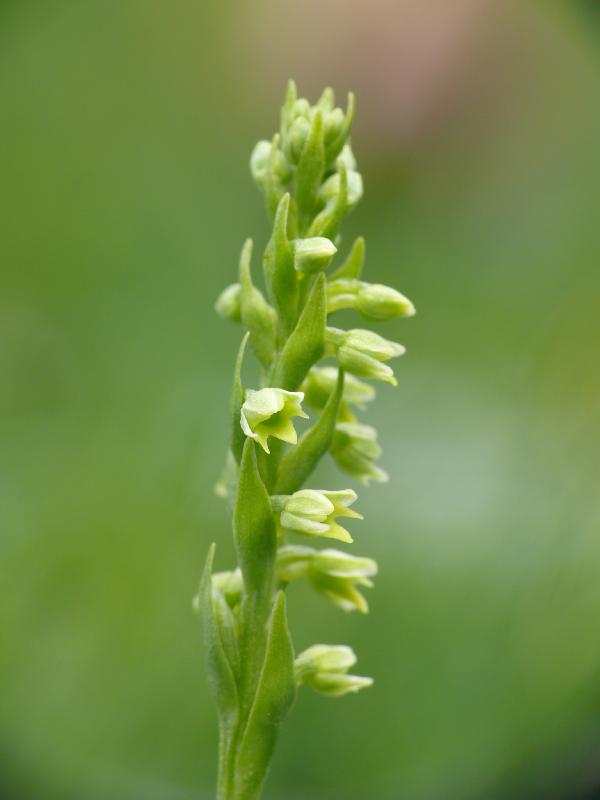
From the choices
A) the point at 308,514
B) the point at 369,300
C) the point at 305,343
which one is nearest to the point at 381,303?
the point at 369,300

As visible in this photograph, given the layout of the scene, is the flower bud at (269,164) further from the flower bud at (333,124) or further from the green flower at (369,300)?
the green flower at (369,300)

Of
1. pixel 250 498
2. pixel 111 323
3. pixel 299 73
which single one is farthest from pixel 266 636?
pixel 299 73

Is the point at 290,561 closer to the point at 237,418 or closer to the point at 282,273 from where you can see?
the point at 237,418

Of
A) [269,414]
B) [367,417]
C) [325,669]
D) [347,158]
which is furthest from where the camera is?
[367,417]

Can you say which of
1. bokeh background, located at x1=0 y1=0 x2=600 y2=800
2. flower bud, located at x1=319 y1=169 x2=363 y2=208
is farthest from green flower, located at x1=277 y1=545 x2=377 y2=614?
bokeh background, located at x1=0 y1=0 x2=600 y2=800

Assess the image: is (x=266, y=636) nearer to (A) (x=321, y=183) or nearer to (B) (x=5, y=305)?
(A) (x=321, y=183)

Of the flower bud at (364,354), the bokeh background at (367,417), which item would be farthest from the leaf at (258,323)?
the bokeh background at (367,417)

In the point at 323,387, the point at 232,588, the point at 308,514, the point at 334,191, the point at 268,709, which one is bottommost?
the point at 268,709
